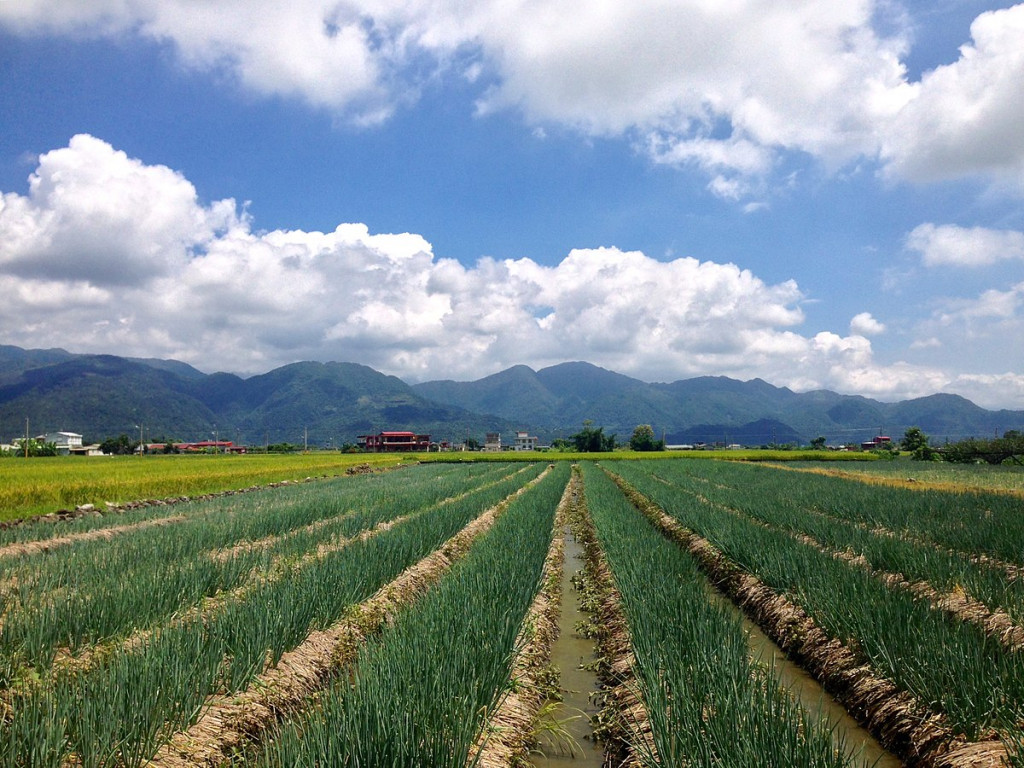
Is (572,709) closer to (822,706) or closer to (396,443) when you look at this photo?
(822,706)

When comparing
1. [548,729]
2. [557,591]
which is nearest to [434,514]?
[557,591]

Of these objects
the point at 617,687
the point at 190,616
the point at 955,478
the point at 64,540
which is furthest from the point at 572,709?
the point at 955,478

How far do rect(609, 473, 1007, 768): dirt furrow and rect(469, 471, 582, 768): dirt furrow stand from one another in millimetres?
2159

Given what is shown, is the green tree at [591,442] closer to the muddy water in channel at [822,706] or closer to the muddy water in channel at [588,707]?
the muddy water in channel at [588,707]

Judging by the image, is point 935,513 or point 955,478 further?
point 955,478

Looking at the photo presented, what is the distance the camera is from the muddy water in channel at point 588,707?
12.1 feet

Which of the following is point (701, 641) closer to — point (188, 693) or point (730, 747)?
point (730, 747)

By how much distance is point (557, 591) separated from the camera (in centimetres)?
743

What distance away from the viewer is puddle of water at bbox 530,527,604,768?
3768mm

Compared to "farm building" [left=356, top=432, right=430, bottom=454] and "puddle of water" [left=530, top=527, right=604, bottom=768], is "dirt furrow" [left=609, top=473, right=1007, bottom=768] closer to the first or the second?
"puddle of water" [left=530, top=527, right=604, bottom=768]

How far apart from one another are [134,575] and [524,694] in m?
4.18

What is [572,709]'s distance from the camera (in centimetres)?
441

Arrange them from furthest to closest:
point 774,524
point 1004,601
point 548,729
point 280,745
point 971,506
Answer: point 971,506 < point 774,524 < point 1004,601 < point 548,729 < point 280,745

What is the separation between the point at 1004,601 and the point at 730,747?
369 cm
